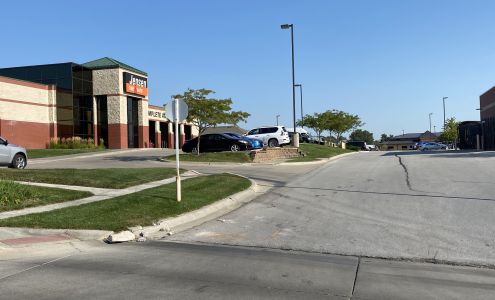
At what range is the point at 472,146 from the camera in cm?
5094

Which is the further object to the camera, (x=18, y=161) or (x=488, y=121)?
(x=488, y=121)

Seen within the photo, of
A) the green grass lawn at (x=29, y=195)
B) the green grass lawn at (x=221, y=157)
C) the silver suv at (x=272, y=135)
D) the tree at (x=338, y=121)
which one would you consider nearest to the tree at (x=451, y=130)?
the tree at (x=338, y=121)

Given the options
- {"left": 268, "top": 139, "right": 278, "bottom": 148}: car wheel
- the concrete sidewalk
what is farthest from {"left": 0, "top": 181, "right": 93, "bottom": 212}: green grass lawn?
{"left": 268, "top": 139, "right": 278, "bottom": 148}: car wheel

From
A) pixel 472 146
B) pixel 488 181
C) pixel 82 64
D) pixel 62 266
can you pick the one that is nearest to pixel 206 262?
pixel 62 266

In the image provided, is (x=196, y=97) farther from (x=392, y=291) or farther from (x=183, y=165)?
(x=392, y=291)

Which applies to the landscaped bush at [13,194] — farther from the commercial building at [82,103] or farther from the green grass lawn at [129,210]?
the commercial building at [82,103]

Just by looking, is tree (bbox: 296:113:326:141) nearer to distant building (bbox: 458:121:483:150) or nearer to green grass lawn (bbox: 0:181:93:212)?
distant building (bbox: 458:121:483:150)

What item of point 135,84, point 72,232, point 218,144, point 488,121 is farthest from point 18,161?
point 488,121

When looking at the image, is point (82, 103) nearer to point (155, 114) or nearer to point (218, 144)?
point (155, 114)

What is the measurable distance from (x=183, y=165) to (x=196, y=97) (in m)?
4.66

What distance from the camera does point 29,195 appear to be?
40.6 ft

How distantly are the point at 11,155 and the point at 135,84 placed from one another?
1068 inches

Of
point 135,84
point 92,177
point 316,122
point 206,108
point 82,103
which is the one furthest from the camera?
point 316,122

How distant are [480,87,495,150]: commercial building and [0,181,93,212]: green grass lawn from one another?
132ft
